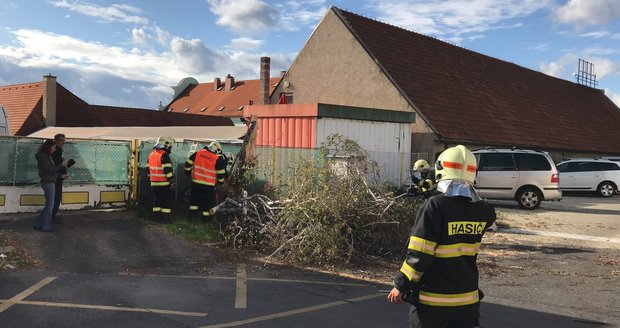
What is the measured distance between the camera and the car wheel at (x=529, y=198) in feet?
50.5

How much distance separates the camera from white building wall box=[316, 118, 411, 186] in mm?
12086

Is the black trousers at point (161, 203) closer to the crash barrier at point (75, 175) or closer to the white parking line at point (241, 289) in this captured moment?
the crash barrier at point (75, 175)

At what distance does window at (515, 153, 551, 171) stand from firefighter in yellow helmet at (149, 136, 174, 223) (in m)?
10.5

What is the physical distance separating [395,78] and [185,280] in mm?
15305

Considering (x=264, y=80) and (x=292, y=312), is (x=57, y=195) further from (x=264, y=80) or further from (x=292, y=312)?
(x=264, y=80)

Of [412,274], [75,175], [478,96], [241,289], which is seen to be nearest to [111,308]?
[241,289]

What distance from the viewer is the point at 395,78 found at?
2044 centimetres

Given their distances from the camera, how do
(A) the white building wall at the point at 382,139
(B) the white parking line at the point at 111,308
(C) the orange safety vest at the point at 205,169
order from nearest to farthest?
(B) the white parking line at the point at 111,308, (C) the orange safety vest at the point at 205,169, (A) the white building wall at the point at 382,139

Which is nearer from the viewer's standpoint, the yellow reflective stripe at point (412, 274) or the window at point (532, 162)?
the yellow reflective stripe at point (412, 274)

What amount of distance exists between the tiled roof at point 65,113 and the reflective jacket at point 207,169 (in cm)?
2029

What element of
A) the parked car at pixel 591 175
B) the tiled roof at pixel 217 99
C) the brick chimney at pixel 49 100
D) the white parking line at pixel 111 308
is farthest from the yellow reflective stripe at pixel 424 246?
the tiled roof at pixel 217 99

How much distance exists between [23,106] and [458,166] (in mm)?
30888

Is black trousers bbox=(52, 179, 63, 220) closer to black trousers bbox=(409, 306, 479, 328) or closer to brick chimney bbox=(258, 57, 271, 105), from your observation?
black trousers bbox=(409, 306, 479, 328)

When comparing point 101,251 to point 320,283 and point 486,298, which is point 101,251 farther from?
point 486,298
